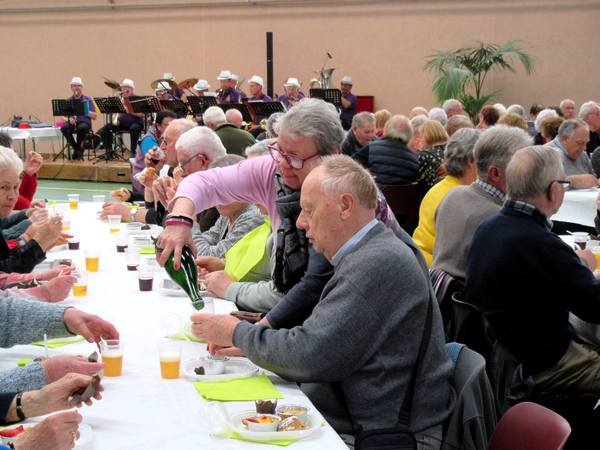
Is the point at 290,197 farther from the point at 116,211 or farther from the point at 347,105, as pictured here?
the point at 347,105

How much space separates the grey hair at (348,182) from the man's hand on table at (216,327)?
0.47 metres

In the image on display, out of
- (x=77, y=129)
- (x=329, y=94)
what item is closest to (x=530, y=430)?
(x=329, y=94)

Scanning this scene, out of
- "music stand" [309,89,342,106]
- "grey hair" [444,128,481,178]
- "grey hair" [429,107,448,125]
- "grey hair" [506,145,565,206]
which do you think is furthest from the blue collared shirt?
"music stand" [309,89,342,106]

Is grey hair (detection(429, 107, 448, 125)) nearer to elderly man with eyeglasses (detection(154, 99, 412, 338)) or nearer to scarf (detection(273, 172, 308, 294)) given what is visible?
elderly man with eyeglasses (detection(154, 99, 412, 338))

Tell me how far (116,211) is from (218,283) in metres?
2.18

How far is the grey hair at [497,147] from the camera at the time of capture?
334cm

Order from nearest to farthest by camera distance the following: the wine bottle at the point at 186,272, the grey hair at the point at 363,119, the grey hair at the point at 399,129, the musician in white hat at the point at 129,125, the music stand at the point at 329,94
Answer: the wine bottle at the point at 186,272, the grey hair at the point at 399,129, the grey hair at the point at 363,119, the music stand at the point at 329,94, the musician in white hat at the point at 129,125

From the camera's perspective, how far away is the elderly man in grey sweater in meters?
1.86

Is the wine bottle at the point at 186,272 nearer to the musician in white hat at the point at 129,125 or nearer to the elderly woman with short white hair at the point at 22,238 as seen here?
the elderly woman with short white hair at the point at 22,238

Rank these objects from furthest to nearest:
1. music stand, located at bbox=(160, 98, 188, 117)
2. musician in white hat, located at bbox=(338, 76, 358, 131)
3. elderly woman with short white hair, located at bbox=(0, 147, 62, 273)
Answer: musician in white hat, located at bbox=(338, 76, 358, 131) → music stand, located at bbox=(160, 98, 188, 117) → elderly woman with short white hair, located at bbox=(0, 147, 62, 273)

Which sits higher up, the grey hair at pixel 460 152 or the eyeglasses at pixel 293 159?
the eyeglasses at pixel 293 159

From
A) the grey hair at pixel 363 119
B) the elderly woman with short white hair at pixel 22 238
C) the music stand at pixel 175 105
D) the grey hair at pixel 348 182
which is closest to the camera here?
the grey hair at pixel 348 182

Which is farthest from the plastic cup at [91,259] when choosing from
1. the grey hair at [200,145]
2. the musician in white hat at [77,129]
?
the musician in white hat at [77,129]

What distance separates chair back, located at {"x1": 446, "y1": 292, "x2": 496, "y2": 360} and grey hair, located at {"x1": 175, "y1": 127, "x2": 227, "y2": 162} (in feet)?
6.42
